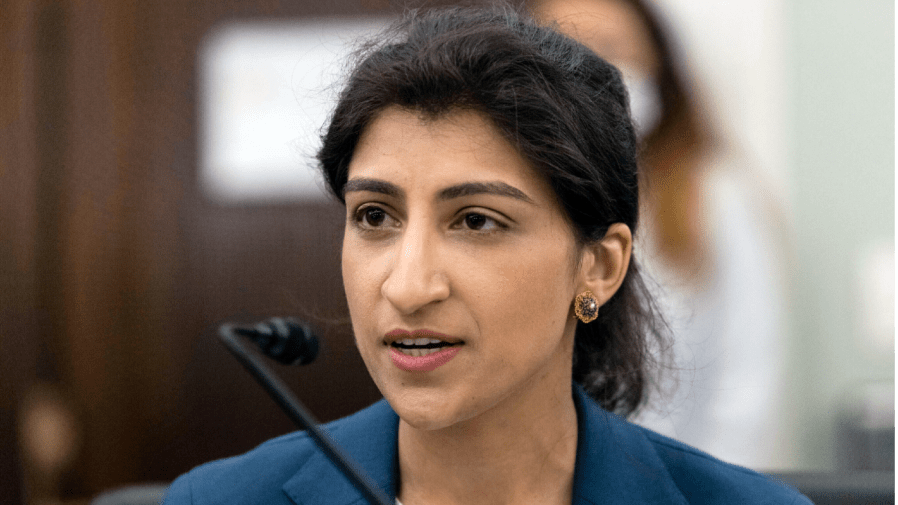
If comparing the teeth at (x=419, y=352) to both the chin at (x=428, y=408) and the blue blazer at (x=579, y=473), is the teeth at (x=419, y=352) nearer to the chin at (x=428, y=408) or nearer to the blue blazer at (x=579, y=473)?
the chin at (x=428, y=408)

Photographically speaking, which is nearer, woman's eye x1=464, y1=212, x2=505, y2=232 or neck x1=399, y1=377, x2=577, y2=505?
woman's eye x1=464, y1=212, x2=505, y2=232

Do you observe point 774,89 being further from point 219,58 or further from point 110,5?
point 110,5

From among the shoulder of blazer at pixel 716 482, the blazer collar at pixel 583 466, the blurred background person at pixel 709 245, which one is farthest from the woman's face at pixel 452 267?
the blurred background person at pixel 709 245

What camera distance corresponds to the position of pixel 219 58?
2336 mm

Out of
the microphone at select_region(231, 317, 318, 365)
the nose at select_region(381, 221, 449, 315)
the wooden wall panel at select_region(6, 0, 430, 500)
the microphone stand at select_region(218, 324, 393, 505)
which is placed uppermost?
the nose at select_region(381, 221, 449, 315)

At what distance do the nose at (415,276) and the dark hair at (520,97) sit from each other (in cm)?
16

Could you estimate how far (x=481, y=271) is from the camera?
98 centimetres

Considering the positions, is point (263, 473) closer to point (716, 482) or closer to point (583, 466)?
point (583, 466)

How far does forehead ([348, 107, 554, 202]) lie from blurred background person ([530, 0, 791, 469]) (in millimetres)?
1277

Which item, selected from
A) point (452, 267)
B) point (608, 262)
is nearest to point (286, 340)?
point (452, 267)

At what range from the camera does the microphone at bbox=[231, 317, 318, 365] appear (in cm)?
98

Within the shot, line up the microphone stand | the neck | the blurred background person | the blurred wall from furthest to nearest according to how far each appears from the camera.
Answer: the blurred wall < the blurred background person < the neck < the microphone stand

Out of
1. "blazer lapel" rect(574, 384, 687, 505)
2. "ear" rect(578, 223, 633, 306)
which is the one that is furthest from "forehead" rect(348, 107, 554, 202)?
"blazer lapel" rect(574, 384, 687, 505)

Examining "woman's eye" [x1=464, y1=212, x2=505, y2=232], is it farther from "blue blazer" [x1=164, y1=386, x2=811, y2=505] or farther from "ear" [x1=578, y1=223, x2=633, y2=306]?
"blue blazer" [x1=164, y1=386, x2=811, y2=505]
